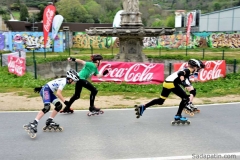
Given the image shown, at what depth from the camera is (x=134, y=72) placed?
48.2 ft

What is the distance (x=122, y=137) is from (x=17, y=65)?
458 inches

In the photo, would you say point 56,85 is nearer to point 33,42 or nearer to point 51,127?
point 51,127

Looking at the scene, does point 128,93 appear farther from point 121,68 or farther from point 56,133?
point 56,133

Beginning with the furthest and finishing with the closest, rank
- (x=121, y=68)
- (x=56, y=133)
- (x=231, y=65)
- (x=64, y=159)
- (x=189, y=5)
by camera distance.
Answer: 1. (x=189, y=5)
2. (x=231, y=65)
3. (x=121, y=68)
4. (x=56, y=133)
5. (x=64, y=159)

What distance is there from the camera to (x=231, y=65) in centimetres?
2064

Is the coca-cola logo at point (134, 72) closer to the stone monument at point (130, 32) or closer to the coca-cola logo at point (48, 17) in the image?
the stone monument at point (130, 32)

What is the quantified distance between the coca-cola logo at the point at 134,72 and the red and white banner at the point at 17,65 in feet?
15.0

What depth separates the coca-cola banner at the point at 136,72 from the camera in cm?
1457

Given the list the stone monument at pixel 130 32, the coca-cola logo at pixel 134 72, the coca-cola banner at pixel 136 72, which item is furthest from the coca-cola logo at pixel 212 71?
the stone monument at pixel 130 32

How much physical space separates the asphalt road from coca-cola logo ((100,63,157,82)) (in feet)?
16.5

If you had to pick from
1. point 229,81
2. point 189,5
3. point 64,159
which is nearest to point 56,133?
point 64,159

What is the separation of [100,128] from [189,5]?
117 m

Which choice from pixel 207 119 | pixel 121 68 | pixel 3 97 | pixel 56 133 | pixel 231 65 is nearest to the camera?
pixel 56 133

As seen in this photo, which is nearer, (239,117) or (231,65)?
(239,117)
